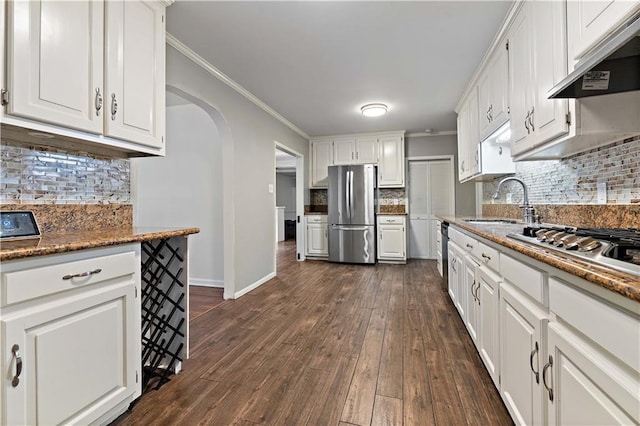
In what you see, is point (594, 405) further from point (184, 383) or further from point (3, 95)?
point (3, 95)

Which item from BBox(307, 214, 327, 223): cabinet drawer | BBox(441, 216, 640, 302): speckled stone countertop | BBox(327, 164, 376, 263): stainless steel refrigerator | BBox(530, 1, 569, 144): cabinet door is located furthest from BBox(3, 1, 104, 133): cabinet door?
BBox(307, 214, 327, 223): cabinet drawer

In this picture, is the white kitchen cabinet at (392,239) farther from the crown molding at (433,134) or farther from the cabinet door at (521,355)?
the cabinet door at (521,355)

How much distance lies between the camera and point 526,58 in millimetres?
1883

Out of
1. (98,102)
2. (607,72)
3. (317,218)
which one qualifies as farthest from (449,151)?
(98,102)

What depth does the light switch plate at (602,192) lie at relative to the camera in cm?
162

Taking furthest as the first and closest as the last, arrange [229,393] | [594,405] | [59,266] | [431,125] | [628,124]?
[431,125]
[229,393]
[628,124]
[59,266]
[594,405]

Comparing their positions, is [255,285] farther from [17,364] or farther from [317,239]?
[17,364]

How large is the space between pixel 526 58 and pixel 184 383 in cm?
293

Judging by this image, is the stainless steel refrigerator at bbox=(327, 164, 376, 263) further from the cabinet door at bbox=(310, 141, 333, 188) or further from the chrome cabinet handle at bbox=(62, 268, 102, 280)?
the chrome cabinet handle at bbox=(62, 268, 102, 280)

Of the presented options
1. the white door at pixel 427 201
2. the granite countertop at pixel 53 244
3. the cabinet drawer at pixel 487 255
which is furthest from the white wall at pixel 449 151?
the granite countertop at pixel 53 244

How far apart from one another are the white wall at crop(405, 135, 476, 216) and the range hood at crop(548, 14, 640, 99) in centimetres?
424

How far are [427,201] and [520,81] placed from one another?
12.3 ft

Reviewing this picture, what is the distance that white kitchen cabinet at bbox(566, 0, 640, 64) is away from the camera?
3.51 feet

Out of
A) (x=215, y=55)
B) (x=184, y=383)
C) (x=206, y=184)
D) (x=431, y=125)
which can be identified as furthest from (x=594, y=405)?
(x=431, y=125)
